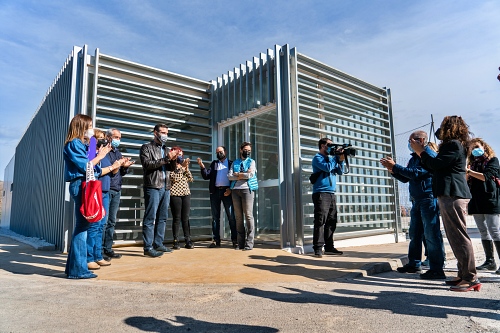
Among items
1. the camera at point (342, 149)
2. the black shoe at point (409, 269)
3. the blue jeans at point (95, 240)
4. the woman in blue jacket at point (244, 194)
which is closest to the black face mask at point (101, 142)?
the blue jeans at point (95, 240)

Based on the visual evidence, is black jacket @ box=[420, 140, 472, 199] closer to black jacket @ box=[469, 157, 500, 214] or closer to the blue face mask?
the blue face mask

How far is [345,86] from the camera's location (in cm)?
780

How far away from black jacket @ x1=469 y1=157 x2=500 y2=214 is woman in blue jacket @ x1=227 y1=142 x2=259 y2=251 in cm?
332

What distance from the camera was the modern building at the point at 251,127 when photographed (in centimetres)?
619

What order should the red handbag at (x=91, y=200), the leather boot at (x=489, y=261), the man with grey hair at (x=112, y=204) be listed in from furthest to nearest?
1. the man with grey hair at (x=112, y=204)
2. the leather boot at (x=489, y=261)
3. the red handbag at (x=91, y=200)

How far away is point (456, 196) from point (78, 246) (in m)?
4.18

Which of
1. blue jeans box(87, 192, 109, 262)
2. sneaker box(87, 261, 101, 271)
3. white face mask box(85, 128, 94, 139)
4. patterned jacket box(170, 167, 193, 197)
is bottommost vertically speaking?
sneaker box(87, 261, 101, 271)

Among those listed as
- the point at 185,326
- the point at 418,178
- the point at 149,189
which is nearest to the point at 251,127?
the point at 149,189

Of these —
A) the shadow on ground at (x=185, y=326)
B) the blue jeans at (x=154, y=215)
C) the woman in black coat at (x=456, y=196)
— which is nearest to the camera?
the shadow on ground at (x=185, y=326)

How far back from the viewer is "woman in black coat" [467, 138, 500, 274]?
4676 millimetres

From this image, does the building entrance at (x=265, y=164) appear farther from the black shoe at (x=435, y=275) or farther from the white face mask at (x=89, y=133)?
the white face mask at (x=89, y=133)

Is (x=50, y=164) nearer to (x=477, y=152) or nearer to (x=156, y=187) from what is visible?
(x=156, y=187)

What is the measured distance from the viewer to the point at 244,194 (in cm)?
608

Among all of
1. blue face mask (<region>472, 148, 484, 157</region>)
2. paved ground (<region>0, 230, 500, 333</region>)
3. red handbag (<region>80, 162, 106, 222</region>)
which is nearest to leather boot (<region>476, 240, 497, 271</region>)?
paved ground (<region>0, 230, 500, 333</region>)
